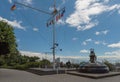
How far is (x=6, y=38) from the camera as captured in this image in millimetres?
28844

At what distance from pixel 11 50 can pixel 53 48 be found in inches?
→ 245

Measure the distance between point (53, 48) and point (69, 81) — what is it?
36.6ft

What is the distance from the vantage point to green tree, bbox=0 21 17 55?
2810cm

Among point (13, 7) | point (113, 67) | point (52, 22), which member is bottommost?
point (113, 67)

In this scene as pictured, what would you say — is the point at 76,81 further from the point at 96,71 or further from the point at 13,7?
the point at 13,7

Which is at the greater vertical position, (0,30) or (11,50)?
(0,30)

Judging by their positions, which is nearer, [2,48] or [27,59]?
[2,48]

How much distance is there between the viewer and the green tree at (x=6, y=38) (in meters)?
28.1

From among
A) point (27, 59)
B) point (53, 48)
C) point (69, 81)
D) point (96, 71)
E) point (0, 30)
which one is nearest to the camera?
point (69, 81)

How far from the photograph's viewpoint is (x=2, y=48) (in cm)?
2798

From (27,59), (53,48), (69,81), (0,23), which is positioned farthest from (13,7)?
(27,59)

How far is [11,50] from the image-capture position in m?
29.8

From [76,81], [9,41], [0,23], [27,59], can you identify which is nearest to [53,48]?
[9,41]

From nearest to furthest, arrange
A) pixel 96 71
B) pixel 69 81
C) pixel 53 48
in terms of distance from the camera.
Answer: pixel 69 81 < pixel 96 71 < pixel 53 48
